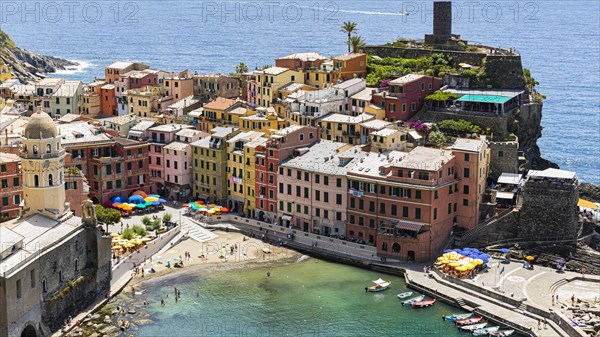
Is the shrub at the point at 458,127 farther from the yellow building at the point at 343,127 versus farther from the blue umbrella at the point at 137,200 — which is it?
the blue umbrella at the point at 137,200

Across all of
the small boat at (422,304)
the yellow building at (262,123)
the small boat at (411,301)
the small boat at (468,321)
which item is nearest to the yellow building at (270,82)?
the yellow building at (262,123)

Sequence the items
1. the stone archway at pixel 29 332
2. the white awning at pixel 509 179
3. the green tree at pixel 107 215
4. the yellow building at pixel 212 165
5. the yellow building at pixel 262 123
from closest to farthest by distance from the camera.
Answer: the stone archway at pixel 29 332, the green tree at pixel 107 215, the white awning at pixel 509 179, the yellow building at pixel 212 165, the yellow building at pixel 262 123

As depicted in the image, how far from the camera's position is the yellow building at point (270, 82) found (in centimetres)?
12156

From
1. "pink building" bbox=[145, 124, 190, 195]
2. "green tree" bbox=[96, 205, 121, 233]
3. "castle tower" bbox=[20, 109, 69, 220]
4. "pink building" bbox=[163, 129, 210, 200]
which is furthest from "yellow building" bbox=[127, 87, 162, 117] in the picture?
"castle tower" bbox=[20, 109, 69, 220]

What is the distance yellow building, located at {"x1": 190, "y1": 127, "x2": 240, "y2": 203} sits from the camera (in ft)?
348

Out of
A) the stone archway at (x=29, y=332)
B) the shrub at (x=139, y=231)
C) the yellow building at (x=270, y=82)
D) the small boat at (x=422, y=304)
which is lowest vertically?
the small boat at (x=422, y=304)

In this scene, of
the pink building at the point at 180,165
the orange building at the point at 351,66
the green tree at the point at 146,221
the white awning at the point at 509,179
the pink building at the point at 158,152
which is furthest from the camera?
the orange building at the point at 351,66

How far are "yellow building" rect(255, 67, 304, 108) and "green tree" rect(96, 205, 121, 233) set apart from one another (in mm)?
31293

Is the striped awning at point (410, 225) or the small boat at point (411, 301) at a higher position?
the striped awning at point (410, 225)

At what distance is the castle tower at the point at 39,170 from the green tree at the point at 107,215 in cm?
1608

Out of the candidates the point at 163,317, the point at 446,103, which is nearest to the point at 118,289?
the point at 163,317

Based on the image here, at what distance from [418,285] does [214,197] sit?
102ft

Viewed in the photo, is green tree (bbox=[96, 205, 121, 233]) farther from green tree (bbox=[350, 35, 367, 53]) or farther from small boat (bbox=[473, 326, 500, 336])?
green tree (bbox=[350, 35, 367, 53])

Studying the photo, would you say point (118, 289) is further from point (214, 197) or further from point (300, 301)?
point (214, 197)
